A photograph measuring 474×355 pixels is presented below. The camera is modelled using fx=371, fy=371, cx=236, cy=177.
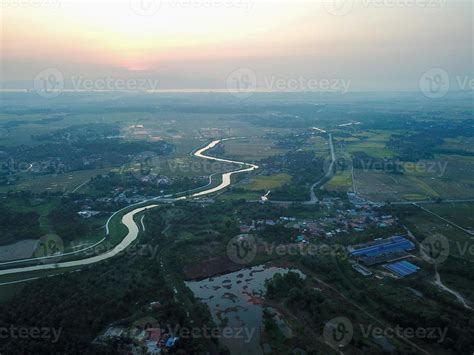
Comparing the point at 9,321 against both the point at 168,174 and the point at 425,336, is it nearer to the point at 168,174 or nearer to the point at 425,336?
the point at 425,336

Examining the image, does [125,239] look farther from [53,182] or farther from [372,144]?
[372,144]

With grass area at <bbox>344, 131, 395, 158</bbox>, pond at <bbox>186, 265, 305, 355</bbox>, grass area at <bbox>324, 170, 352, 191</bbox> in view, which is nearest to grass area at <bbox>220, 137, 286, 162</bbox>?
grass area at <bbox>344, 131, 395, 158</bbox>

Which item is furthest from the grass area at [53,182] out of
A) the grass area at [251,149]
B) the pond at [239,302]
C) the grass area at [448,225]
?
the grass area at [448,225]

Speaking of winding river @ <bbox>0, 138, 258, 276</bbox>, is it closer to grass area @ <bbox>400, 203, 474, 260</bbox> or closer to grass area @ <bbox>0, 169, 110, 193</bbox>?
grass area @ <bbox>0, 169, 110, 193</bbox>

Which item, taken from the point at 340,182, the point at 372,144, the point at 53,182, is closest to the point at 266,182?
the point at 340,182

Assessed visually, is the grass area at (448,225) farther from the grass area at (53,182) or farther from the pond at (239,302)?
the grass area at (53,182)

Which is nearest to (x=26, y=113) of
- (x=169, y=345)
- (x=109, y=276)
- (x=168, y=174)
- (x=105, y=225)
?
(x=168, y=174)

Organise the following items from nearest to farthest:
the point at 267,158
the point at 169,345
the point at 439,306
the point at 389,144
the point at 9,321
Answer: the point at 169,345 → the point at 9,321 → the point at 439,306 → the point at 267,158 → the point at 389,144

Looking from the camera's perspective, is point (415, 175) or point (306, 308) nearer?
point (306, 308)
